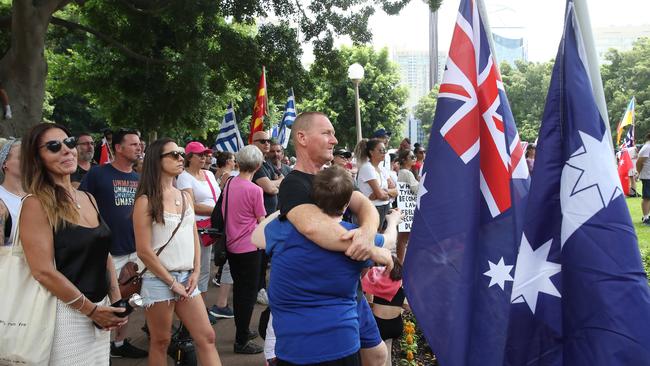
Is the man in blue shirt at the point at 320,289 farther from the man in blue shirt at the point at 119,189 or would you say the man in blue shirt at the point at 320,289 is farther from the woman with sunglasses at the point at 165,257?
the man in blue shirt at the point at 119,189

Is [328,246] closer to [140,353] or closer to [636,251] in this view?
[636,251]

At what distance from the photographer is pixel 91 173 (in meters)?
4.86

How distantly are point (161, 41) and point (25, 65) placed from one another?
432 cm

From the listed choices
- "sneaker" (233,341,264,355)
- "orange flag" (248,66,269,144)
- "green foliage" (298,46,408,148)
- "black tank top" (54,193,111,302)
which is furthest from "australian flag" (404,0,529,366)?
"green foliage" (298,46,408,148)

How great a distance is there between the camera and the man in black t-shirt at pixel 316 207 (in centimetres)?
259

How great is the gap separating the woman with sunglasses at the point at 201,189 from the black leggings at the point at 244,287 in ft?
2.03

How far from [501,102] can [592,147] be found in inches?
28.4

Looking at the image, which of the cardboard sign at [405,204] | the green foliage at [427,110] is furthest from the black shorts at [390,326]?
the green foliage at [427,110]

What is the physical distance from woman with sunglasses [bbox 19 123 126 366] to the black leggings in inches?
94.0

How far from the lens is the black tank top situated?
2.90 meters

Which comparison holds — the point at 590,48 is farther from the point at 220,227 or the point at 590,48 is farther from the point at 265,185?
the point at 265,185

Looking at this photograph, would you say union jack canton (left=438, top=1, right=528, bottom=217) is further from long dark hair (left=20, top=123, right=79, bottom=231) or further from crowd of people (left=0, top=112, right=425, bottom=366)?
long dark hair (left=20, top=123, right=79, bottom=231)

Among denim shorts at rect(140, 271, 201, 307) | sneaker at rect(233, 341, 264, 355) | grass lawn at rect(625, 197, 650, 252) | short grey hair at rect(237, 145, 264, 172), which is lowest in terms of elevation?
grass lawn at rect(625, 197, 650, 252)

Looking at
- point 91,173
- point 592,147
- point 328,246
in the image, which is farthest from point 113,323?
point 592,147
